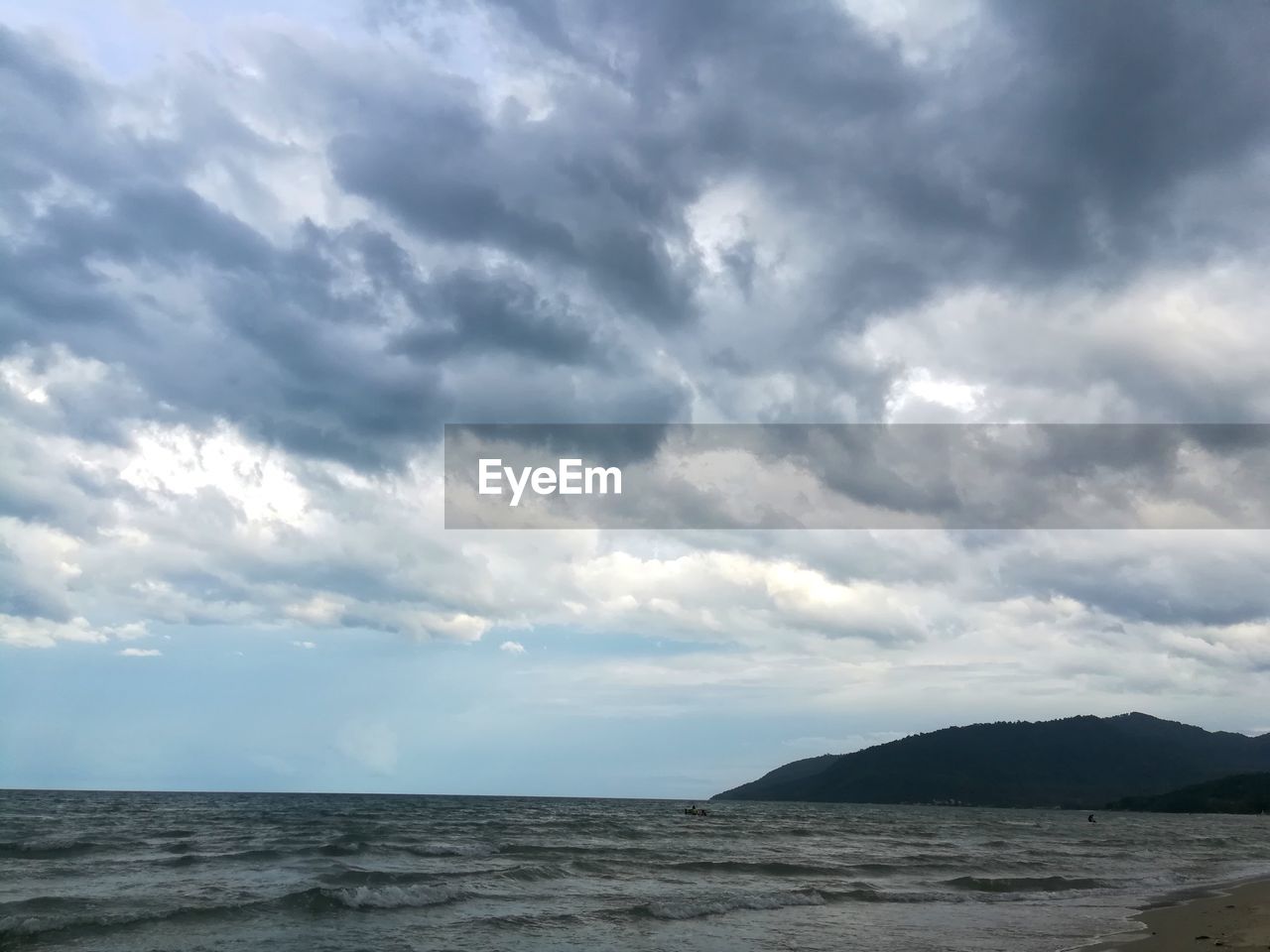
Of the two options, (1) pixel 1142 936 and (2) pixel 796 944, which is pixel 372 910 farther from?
(1) pixel 1142 936

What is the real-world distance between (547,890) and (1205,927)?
1882 cm

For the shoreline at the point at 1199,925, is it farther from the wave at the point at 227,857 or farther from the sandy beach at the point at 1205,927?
the wave at the point at 227,857

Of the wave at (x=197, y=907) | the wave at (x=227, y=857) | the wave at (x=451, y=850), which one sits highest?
the wave at (x=197, y=907)

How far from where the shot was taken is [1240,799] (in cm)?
18612

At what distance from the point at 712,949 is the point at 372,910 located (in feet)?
34.6

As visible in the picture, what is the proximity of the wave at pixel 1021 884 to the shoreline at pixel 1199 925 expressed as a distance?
4569 millimetres

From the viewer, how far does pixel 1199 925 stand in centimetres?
2359

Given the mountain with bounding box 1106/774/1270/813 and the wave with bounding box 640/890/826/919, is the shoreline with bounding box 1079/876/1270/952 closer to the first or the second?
the wave with bounding box 640/890/826/919

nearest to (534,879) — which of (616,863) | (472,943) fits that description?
(616,863)

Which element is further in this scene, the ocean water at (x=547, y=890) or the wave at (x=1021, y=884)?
the wave at (x=1021, y=884)

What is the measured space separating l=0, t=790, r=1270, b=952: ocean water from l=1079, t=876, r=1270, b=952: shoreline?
97 centimetres

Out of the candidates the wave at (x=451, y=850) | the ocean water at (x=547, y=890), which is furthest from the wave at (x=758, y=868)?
the wave at (x=451, y=850)

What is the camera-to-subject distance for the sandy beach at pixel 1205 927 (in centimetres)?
2038

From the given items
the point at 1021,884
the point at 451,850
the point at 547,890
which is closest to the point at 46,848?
the point at 451,850
